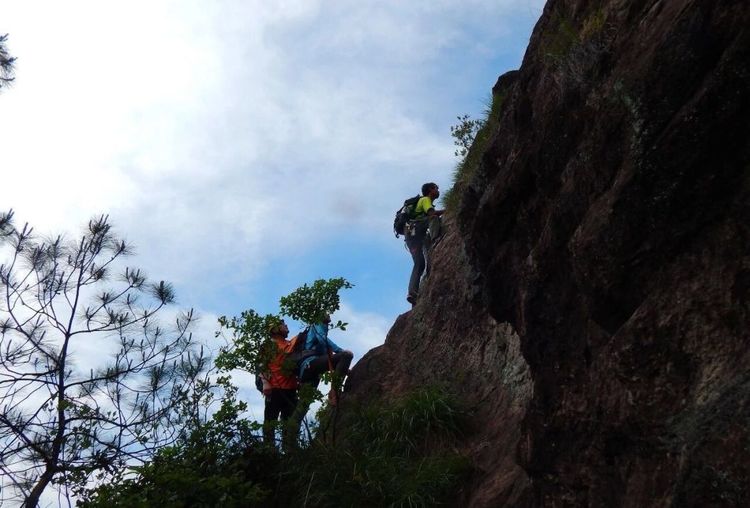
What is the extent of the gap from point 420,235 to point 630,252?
8.60 metres

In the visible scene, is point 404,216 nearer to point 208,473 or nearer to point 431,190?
point 431,190

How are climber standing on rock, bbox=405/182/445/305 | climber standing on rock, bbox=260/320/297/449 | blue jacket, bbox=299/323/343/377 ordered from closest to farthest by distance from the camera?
1. climber standing on rock, bbox=260/320/297/449
2. blue jacket, bbox=299/323/343/377
3. climber standing on rock, bbox=405/182/445/305

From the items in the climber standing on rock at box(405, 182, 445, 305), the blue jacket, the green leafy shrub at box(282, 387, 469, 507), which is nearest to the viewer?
the green leafy shrub at box(282, 387, 469, 507)

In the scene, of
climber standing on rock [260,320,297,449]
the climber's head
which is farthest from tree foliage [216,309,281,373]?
the climber's head

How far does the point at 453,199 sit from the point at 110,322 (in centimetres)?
659

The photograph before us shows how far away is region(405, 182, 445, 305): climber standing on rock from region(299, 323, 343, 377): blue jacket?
3459 millimetres

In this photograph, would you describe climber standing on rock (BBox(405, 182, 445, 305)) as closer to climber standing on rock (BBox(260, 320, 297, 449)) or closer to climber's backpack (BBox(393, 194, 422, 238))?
climber's backpack (BBox(393, 194, 422, 238))

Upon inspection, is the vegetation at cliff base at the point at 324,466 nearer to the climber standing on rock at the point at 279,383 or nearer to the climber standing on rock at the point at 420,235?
the climber standing on rock at the point at 279,383

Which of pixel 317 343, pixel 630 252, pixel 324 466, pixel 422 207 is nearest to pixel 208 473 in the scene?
pixel 324 466

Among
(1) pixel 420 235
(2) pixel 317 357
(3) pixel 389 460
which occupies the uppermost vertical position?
(1) pixel 420 235

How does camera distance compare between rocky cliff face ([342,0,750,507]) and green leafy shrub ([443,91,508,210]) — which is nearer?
rocky cliff face ([342,0,750,507])

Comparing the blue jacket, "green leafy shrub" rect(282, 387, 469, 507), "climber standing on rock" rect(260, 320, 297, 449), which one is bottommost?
"green leafy shrub" rect(282, 387, 469, 507)

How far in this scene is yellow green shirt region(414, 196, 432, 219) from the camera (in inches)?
530

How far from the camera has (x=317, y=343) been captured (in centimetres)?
998
